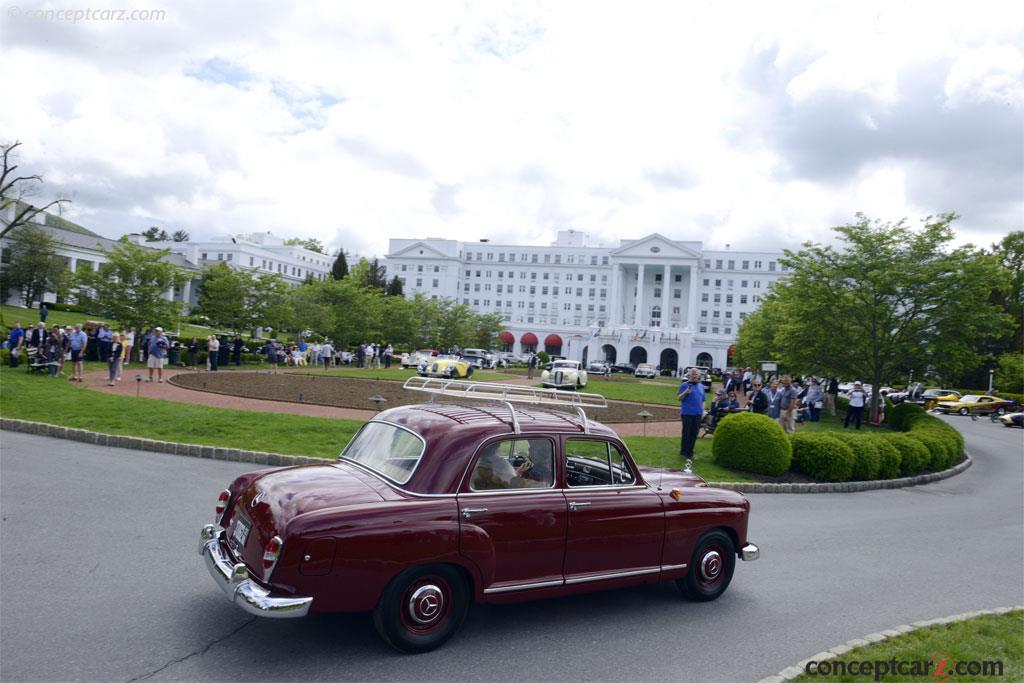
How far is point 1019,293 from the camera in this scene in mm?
62094

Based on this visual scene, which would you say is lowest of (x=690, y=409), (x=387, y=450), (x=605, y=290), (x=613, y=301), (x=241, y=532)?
(x=241, y=532)

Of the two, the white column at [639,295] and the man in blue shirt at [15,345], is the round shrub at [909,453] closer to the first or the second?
the man in blue shirt at [15,345]

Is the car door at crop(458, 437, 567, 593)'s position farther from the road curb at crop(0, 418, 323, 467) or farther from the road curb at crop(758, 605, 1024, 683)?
the road curb at crop(0, 418, 323, 467)

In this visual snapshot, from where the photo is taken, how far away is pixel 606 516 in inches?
218

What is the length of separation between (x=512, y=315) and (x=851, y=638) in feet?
384

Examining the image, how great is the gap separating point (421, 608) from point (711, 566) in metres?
2.91

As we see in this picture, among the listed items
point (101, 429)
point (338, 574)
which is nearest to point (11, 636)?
point (338, 574)

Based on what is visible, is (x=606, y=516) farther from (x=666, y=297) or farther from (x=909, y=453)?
(x=666, y=297)

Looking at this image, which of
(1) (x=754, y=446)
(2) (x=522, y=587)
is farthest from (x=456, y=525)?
(1) (x=754, y=446)

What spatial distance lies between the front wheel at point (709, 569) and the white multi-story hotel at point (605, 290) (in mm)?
100801

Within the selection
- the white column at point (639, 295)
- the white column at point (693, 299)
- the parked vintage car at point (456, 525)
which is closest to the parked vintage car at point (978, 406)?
the parked vintage car at point (456, 525)

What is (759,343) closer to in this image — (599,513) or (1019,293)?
(1019,293)

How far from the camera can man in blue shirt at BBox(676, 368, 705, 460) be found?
553 inches

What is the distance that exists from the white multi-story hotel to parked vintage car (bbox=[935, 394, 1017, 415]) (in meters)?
59.6
